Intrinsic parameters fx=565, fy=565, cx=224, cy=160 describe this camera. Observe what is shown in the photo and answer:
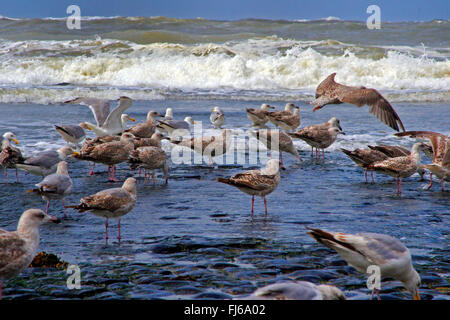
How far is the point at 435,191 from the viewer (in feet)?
28.7

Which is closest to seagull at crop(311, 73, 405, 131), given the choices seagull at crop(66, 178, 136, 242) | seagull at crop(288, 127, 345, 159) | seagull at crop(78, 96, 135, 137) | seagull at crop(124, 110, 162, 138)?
seagull at crop(288, 127, 345, 159)

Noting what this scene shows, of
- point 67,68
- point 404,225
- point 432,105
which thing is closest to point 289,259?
point 404,225

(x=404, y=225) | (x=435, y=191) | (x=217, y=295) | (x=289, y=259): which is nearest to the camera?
(x=217, y=295)

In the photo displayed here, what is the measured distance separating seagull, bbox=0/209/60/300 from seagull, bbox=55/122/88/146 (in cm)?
A: 669

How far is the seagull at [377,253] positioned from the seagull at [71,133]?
805cm

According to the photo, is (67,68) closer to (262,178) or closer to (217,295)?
(262,178)

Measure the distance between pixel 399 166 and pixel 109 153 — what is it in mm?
4735

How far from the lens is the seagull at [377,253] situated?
4574 mm

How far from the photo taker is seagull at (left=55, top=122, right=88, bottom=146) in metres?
11.5

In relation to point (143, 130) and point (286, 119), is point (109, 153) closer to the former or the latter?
point (143, 130)

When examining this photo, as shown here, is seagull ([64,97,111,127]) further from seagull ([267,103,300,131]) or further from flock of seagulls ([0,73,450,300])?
seagull ([267,103,300,131])
